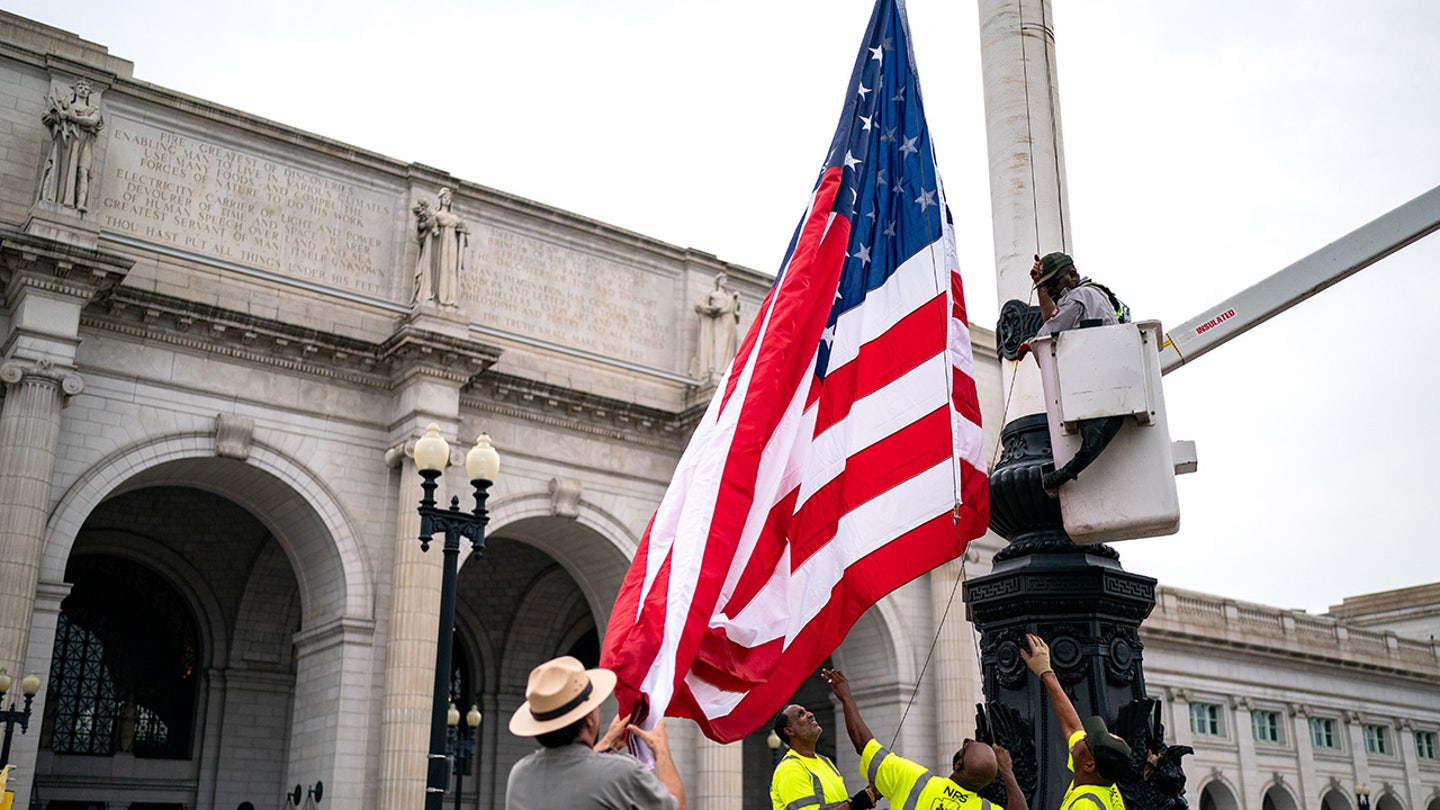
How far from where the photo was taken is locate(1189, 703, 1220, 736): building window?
153 feet

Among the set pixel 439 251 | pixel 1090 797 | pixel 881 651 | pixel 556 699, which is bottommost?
pixel 1090 797

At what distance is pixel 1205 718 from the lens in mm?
47094

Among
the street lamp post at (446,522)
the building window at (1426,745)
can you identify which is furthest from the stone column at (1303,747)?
the street lamp post at (446,522)

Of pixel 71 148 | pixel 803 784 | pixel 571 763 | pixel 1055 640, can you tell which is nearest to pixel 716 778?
pixel 71 148

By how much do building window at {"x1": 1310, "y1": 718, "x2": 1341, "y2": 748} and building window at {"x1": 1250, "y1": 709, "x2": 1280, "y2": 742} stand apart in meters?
1.92

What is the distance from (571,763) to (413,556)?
72.4ft

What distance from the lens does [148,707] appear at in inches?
1236

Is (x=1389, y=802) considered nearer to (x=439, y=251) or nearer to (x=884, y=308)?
(x=439, y=251)

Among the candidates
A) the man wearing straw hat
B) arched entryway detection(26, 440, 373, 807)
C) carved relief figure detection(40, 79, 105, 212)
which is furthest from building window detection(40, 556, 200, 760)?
the man wearing straw hat

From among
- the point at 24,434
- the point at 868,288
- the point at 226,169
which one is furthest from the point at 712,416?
the point at 226,169

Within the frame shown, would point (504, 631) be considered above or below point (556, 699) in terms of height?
above

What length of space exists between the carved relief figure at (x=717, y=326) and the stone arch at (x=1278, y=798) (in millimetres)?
30048

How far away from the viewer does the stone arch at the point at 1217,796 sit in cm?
4669

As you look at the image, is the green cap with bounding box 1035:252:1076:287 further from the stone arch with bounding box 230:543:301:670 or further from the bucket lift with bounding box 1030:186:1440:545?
the stone arch with bounding box 230:543:301:670
